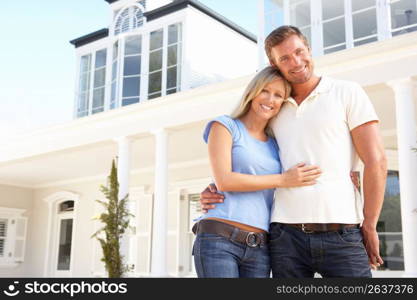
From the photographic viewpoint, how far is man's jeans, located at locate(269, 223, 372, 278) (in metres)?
1.91

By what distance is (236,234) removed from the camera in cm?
201

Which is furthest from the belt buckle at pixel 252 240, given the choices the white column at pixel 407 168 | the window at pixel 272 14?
the window at pixel 272 14

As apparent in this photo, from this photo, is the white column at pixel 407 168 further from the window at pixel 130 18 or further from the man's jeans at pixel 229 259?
the window at pixel 130 18

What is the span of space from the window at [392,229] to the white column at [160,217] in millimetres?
3591

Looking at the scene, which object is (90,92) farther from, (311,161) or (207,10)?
(311,161)

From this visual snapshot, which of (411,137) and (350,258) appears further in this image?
(411,137)

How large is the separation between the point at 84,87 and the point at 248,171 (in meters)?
12.4

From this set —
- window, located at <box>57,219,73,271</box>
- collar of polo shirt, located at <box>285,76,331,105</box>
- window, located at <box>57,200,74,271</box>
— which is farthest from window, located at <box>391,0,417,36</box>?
window, located at <box>57,219,73,271</box>

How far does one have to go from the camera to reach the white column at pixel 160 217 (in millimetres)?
8148

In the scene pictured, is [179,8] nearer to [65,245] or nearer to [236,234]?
[65,245]

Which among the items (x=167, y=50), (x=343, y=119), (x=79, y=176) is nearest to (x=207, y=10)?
(x=167, y=50)

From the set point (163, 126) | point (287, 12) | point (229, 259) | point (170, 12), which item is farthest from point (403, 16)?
point (229, 259)

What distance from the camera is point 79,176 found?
14.2 metres

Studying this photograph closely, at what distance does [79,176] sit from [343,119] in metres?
12.9
